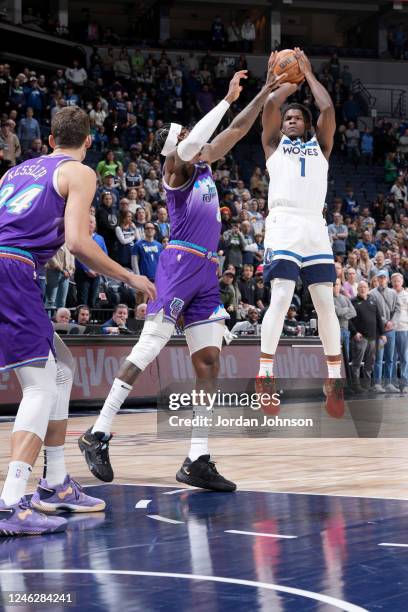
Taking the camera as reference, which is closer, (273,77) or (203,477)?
(203,477)

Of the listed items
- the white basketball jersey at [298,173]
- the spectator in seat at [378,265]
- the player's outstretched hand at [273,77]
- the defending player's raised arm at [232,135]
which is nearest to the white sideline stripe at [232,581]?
the defending player's raised arm at [232,135]

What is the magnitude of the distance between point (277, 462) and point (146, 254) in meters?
8.11

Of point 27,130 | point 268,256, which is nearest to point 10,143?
point 27,130

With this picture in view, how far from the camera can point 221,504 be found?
568cm

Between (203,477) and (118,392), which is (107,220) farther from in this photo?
(203,477)

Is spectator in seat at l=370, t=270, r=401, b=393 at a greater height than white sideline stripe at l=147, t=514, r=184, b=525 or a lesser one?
greater

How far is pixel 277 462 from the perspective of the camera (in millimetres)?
7504

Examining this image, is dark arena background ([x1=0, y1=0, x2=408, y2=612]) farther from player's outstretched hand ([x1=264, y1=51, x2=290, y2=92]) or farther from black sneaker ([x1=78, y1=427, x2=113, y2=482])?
player's outstretched hand ([x1=264, y1=51, x2=290, y2=92])

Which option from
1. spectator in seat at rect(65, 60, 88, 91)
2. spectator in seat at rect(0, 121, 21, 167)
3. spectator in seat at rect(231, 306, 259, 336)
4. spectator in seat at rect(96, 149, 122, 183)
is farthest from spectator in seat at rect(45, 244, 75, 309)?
spectator in seat at rect(65, 60, 88, 91)

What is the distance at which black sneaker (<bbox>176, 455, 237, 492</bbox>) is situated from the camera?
243 inches

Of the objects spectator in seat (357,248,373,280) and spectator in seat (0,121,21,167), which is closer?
spectator in seat (0,121,21,167)

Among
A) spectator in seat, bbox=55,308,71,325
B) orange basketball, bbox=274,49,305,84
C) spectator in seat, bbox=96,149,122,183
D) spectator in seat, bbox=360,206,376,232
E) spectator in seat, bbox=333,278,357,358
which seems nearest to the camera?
orange basketball, bbox=274,49,305,84

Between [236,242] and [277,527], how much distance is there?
1252 centimetres

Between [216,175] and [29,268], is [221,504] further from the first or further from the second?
[216,175]
